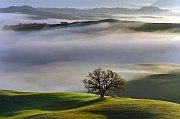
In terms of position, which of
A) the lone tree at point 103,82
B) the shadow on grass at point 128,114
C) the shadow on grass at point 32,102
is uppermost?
the lone tree at point 103,82

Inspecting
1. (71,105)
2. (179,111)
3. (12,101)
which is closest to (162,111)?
(179,111)

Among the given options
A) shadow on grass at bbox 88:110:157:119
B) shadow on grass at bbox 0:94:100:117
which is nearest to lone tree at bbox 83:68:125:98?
shadow on grass at bbox 0:94:100:117

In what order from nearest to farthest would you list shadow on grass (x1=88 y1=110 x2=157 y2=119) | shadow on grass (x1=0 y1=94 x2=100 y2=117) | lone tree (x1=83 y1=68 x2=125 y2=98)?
shadow on grass (x1=88 y1=110 x2=157 y2=119) → lone tree (x1=83 y1=68 x2=125 y2=98) → shadow on grass (x1=0 y1=94 x2=100 y2=117)

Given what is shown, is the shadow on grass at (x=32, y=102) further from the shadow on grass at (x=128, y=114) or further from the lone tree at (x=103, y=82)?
the shadow on grass at (x=128, y=114)

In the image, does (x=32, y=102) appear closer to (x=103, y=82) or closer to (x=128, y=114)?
(x=103, y=82)

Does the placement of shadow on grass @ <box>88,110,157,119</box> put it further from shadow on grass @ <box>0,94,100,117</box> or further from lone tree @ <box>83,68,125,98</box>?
shadow on grass @ <box>0,94,100,117</box>

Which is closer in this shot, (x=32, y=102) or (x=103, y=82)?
(x=103, y=82)

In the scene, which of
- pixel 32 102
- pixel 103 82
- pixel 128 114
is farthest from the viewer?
pixel 32 102

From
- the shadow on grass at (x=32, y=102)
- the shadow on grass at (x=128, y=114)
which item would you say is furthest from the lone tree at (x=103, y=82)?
the shadow on grass at (x=128, y=114)

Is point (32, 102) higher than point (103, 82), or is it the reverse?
point (103, 82)

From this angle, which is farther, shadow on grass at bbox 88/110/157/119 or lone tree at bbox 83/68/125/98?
lone tree at bbox 83/68/125/98

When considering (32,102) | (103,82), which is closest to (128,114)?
(103,82)

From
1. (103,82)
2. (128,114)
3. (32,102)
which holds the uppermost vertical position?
(103,82)

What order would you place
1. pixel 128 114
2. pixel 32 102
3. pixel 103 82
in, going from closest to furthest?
pixel 128 114
pixel 103 82
pixel 32 102
